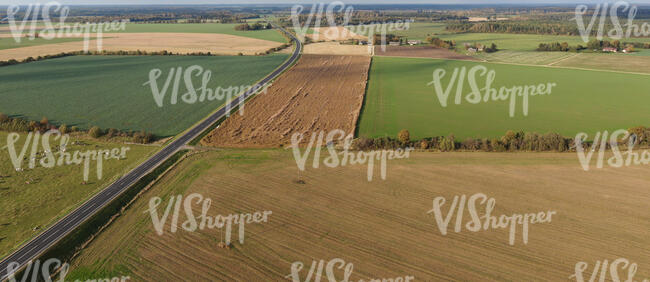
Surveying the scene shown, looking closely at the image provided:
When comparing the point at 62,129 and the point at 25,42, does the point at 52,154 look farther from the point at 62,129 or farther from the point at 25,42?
the point at 25,42

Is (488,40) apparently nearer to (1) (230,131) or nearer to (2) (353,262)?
(1) (230,131)

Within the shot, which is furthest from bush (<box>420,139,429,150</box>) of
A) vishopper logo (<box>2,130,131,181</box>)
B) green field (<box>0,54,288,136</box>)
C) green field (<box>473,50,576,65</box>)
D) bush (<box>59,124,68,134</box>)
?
green field (<box>473,50,576,65</box>)

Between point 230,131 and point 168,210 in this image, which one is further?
point 230,131

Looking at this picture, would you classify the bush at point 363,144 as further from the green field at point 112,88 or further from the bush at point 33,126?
the bush at point 33,126

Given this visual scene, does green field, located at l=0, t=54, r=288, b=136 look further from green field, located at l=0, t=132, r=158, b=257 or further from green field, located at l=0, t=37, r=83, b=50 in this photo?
green field, located at l=0, t=37, r=83, b=50

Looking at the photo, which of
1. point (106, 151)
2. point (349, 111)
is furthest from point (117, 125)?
point (349, 111)

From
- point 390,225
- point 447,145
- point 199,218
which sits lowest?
point 199,218

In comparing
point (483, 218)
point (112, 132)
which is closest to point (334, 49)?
point (112, 132)
